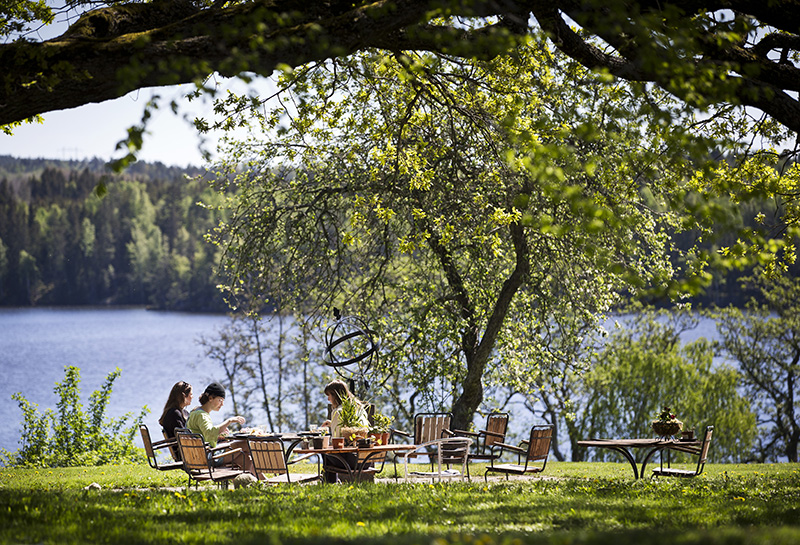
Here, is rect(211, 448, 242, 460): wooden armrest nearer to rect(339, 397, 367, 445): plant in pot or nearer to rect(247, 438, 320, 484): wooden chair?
rect(247, 438, 320, 484): wooden chair

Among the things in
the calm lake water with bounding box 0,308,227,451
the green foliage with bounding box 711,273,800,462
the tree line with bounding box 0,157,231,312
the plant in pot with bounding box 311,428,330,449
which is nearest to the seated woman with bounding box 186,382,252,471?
the plant in pot with bounding box 311,428,330,449

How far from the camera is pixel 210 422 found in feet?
27.7

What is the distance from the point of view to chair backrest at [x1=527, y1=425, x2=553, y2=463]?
883 centimetres

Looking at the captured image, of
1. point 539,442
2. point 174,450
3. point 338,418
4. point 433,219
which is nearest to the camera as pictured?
point 338,418

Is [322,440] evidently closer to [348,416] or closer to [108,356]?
[348,416]

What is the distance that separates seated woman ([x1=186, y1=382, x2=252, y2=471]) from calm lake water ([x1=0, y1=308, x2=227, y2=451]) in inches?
728

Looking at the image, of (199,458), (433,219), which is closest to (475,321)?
(433,219)

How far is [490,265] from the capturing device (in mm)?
13797

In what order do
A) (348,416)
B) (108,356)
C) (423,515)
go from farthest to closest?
(108,356) < (348,416) < (423,515)

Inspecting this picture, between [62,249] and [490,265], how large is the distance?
292ft

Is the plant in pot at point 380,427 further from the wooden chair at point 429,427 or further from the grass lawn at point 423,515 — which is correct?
the wooden chair at point 429,427

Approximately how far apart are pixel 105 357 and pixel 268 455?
42.1 meters

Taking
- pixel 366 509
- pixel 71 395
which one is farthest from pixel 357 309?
pixel 366 509

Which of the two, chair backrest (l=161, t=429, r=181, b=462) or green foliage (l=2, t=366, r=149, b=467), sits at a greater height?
chair backrest (l=161, t=429, r=181, b=462)
